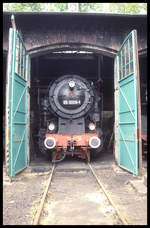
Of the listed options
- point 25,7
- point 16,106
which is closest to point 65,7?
point 25,7

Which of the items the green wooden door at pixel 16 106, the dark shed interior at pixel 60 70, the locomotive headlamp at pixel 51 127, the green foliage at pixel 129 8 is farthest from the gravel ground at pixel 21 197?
the green foliage at pixel 129 8

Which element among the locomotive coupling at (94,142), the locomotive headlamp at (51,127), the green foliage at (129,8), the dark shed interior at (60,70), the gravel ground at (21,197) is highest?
the green foliage at (129,8)

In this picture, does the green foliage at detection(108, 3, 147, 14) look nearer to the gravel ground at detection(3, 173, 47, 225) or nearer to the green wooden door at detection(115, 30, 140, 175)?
the green wooden door at detection(115, 30, 140, 175)

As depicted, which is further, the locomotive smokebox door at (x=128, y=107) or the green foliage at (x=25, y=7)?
the green foliage at (x=25, y=7)

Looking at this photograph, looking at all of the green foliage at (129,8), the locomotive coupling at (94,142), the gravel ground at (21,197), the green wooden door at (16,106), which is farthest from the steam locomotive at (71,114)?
the green foliage at (129,8)

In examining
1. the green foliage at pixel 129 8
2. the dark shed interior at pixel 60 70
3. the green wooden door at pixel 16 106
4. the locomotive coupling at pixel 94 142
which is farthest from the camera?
the green foliage at pixel 129 8

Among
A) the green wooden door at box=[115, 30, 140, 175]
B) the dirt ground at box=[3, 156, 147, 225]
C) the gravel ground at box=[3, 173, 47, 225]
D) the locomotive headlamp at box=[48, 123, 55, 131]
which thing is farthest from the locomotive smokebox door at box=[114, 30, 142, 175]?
the gravel ground at box=[3, 173, 47, 225]

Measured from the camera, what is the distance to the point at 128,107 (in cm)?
785

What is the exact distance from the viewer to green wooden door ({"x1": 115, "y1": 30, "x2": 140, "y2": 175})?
23.4ft

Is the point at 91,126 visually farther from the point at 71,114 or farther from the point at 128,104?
the point at 128,104

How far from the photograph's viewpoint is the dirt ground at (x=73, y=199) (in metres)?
4.09

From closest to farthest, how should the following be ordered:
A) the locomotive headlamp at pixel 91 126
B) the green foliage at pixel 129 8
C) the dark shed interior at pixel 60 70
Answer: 1. the locomotive headlamp at pixel 91 126
2. the dark shed interior at pixel 60 70
3. the green foliage at pixel 129 8

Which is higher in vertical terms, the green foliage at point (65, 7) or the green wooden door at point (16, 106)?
the green foliage at point (65, 7)

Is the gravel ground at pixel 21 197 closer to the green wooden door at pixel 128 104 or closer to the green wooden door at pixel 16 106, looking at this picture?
the green wooden door at pixel 16 106
